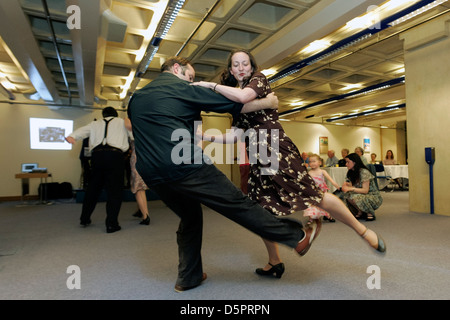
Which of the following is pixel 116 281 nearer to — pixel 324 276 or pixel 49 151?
pixel 324 276

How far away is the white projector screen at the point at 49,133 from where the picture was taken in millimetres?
8570

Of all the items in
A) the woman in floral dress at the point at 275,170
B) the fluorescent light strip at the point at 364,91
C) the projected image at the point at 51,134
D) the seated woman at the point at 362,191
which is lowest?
the seated woman at the point at 362,191

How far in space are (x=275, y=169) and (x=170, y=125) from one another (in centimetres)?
64

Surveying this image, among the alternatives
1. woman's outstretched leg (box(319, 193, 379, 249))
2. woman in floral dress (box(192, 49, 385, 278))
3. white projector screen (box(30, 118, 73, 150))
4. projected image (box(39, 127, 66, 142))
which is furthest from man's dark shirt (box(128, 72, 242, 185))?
projected image (box(39, 127, 66, 142))

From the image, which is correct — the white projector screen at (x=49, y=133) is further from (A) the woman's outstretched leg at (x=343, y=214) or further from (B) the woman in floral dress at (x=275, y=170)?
(A) the woman's outstretched leg at (x=343, y=214)

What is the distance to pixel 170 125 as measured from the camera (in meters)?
1.36

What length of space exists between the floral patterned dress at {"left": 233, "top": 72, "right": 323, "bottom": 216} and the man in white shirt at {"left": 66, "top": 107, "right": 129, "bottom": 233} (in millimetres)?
2285

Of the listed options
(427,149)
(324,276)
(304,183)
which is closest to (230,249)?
(324,276)

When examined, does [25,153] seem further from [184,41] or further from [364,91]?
[364,91]

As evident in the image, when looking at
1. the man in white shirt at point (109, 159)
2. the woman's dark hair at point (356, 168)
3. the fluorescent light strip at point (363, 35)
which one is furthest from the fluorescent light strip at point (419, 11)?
the man in white shirt at point (109, 159)

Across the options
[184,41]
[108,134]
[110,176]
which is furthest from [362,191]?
[184,41]

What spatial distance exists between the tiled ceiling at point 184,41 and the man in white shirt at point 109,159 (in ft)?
5.29

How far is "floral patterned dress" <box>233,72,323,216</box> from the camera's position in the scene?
1.58m
